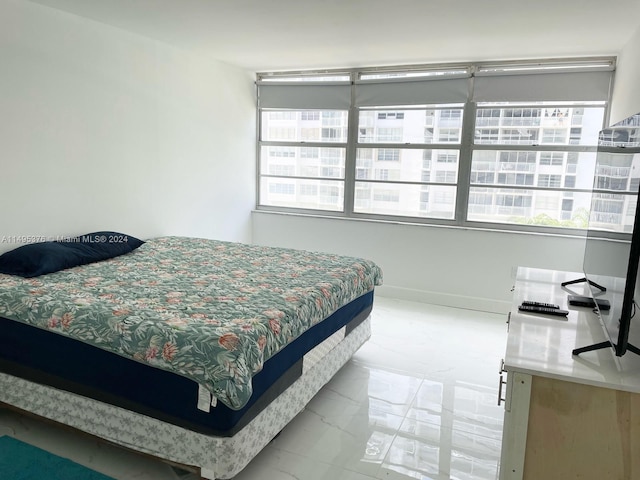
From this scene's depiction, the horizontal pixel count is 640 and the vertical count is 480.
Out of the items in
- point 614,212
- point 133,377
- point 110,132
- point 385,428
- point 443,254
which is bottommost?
point 385,428

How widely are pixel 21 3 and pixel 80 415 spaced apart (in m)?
2.59

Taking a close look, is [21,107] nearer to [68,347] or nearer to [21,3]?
[21,3]

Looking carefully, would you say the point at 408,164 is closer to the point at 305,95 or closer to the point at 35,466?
the point at 305,95

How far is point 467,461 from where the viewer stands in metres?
2.33

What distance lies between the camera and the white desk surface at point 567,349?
1553 mm

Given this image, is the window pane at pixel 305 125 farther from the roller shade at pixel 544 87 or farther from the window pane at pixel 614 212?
the window pane at pixel 614 212

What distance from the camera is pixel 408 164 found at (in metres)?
5.06

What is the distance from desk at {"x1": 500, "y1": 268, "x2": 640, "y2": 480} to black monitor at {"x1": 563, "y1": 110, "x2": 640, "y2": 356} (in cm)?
9

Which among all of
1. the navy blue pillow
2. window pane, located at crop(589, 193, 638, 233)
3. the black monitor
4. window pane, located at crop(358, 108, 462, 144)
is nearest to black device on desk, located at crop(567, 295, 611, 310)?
the black monitor

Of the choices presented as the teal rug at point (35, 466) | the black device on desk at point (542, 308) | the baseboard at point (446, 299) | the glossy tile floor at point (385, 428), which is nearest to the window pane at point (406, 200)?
the baseboard at point (446, 299)

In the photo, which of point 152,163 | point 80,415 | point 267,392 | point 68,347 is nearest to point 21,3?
point 152,163

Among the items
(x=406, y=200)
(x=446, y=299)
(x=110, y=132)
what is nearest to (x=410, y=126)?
(x=406, y=200)

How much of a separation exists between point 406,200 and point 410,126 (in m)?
0.78

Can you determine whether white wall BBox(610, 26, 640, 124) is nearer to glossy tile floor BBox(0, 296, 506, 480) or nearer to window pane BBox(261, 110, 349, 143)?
glossy tile floor BBox(0, 296, 506, 480)
